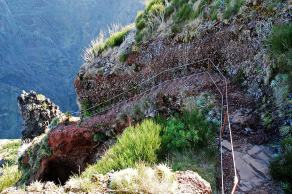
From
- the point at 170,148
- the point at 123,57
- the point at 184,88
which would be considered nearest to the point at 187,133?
the point at 170,148

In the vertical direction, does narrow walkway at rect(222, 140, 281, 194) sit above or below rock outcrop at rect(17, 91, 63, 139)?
below

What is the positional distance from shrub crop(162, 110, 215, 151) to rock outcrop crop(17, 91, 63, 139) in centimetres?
1863

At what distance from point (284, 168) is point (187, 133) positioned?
1.69m

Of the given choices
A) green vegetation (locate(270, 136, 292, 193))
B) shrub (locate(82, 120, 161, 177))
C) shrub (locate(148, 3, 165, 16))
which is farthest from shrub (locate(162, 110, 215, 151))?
shrub (locate(148, 3, 165, 16))

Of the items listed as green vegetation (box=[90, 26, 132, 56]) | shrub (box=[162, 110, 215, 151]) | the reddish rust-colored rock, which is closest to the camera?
shrub (box=[162, 110, 215, 151])

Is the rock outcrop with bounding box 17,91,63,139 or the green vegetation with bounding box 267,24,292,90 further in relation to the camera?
the rock outcrop with bounding box 17,91,63,139

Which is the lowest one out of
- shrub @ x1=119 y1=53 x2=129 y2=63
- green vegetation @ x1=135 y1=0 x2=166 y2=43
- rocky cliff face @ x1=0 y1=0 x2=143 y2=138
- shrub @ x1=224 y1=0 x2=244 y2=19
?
shrub @ x1=224 y1=0 x2=244 y2=19

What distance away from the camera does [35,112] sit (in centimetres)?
2698

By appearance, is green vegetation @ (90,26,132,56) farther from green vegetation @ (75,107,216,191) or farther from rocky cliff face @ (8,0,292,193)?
green vegetation @ (75,107,216,191)

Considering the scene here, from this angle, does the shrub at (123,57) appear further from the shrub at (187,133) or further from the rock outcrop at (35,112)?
the rock outcrop at (35,112)

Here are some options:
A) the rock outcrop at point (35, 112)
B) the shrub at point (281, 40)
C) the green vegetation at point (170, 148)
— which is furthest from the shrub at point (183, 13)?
the rock outcrop at point (35, 112)

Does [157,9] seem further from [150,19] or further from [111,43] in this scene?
[111,43]

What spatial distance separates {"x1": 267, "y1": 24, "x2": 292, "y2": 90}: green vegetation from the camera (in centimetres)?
794

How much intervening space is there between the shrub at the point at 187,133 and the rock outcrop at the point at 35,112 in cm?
1863
